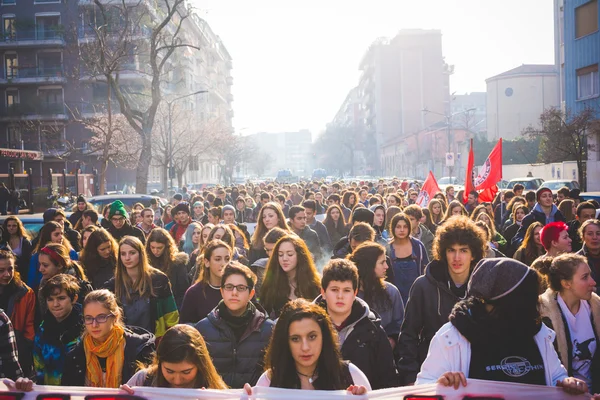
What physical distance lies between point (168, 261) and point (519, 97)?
6995 cm

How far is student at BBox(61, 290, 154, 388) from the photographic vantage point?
4375mm

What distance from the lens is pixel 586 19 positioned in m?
32.0

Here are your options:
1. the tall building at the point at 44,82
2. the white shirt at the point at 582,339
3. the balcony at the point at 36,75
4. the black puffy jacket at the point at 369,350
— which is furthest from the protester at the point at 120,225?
the balcony at the point at 36,75

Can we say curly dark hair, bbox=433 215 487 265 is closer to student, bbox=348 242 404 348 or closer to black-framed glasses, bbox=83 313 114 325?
student, bbox=348 242 404 348

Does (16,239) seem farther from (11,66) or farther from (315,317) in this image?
(11,66)

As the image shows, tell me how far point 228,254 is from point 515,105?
7063 centimetres

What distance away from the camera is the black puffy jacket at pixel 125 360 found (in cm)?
438

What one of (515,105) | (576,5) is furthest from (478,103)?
(576,5)

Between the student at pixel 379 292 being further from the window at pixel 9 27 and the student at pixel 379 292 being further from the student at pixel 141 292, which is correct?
the window at pixel 9 27

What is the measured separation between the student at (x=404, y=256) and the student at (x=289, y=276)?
4.50 feet

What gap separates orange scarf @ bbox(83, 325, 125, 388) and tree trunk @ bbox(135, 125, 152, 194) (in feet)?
81.1

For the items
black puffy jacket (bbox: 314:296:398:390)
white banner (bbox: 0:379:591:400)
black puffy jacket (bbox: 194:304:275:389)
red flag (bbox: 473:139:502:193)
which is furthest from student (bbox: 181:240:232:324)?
red flag (bbox: 473:139:502:193)

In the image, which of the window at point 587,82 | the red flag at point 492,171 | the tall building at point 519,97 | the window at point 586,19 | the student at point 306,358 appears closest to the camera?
the student at point 306,358

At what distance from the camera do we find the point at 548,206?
10.6m
